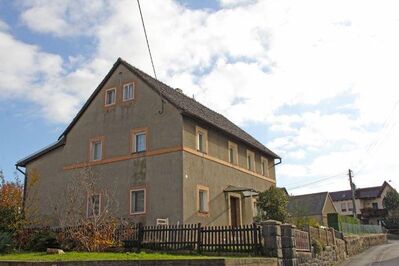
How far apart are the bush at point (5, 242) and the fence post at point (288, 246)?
537 inches

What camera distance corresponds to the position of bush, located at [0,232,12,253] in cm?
2106

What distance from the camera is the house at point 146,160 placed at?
23.5 m

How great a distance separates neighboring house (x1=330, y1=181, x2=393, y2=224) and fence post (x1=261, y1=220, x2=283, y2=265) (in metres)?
64.8

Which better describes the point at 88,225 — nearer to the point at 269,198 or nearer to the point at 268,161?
the point at 269,198

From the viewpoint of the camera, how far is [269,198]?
25734 millimetres

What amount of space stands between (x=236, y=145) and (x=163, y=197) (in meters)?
8.24

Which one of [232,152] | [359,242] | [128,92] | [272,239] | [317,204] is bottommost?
[359,242]

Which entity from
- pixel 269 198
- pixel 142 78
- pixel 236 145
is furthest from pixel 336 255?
pixel 142 78

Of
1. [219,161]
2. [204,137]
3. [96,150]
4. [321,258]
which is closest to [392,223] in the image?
[219,161]

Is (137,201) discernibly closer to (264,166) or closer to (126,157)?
(126,157)

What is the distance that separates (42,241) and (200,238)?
8789 mm

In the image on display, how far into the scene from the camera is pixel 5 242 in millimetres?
21203

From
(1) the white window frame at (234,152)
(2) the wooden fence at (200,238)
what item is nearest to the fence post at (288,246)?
(2) the wooden fence at (200,238)

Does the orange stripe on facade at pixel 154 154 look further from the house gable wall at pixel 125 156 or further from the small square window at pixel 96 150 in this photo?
the small square window at pixel 96 150
